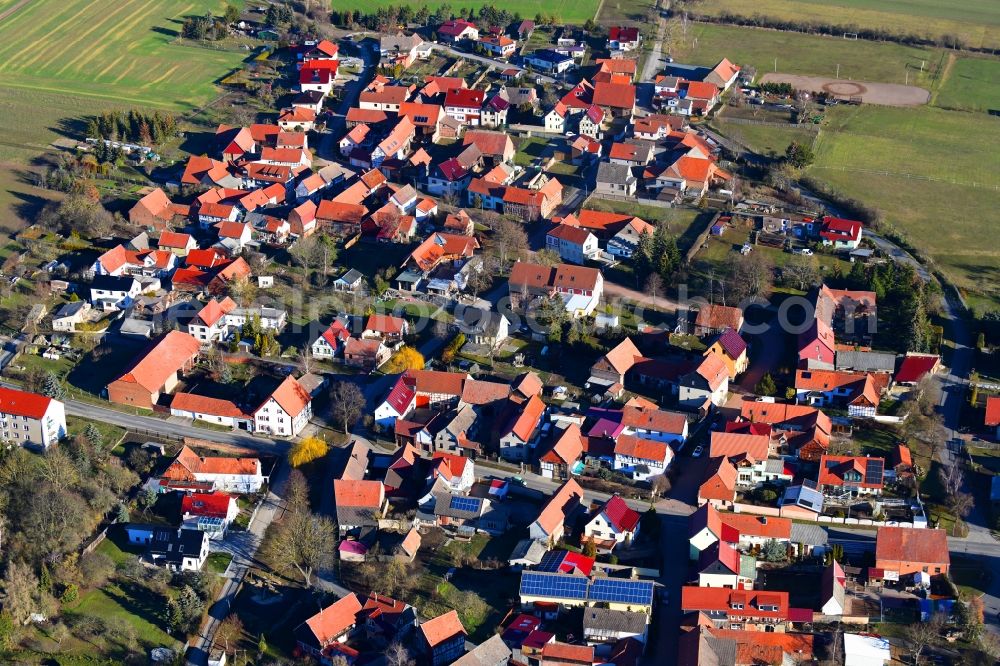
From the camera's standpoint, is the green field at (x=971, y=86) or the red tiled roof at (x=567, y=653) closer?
the red tiled roof at (x=567, y=653)

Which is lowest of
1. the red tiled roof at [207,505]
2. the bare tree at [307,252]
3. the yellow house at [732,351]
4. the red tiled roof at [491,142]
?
the red tiled roof at [207,505]

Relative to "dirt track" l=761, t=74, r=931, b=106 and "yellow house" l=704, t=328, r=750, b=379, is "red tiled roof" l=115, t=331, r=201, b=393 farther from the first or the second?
"dirt track" l=761, t=74, r=931, b=106

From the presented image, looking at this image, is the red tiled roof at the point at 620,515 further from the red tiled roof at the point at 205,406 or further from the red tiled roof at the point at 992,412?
the red tiled roof at the point at 205,406

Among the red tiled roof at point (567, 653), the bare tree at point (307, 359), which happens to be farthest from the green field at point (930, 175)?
the bare tree at point (307, 359)

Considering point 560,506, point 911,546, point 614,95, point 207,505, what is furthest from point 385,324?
point 614,95

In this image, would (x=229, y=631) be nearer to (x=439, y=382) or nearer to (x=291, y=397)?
(x=291, y=397)

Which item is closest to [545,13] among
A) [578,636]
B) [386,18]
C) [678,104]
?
[386,18]
